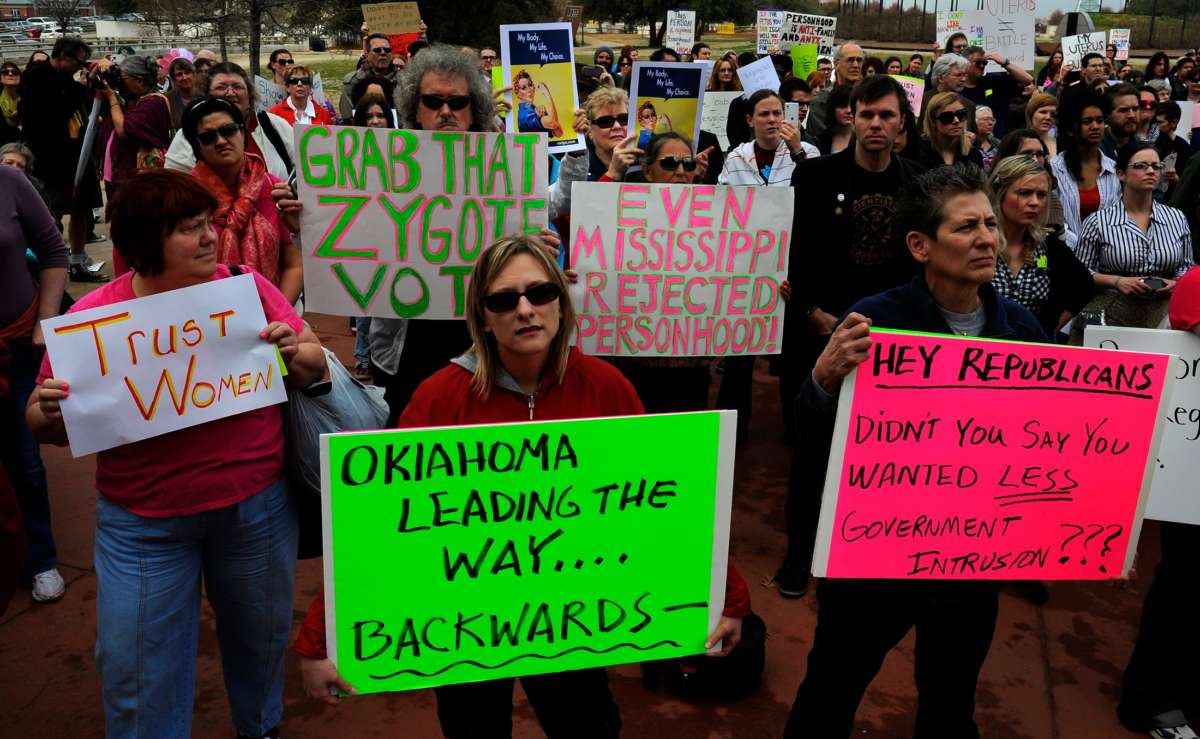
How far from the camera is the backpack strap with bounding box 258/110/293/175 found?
13.3 feet

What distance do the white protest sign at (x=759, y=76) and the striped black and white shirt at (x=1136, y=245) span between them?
4205mm

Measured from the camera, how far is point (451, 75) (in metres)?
3.53

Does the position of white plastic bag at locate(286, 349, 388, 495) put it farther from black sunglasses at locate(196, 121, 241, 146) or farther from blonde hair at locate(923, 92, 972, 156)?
blonde hair at locate(923, 92, 972, 156)

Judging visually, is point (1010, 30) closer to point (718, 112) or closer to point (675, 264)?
point (718, 112)

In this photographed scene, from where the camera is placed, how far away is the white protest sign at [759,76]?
850cm

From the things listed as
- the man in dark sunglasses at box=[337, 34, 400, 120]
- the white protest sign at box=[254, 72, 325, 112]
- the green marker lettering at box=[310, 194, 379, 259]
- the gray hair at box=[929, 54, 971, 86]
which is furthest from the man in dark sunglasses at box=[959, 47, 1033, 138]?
the green marker lettering at box=[310, 194, 379, 259]

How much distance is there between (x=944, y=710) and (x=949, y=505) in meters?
0.63

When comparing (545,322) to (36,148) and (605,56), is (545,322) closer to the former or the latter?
(36,148)

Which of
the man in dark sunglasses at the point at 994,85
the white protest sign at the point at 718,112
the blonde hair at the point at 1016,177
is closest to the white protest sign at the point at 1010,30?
the man in dark sunglasses at the point at 994,85

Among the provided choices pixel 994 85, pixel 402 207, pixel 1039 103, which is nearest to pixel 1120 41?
pixel 994 85

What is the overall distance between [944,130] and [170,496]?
4665 millimetres

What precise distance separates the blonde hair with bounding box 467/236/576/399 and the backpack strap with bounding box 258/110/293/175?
6.83 feet

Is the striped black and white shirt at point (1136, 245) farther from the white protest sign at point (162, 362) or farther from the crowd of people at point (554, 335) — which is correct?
the white protest sign at point (162, 362)

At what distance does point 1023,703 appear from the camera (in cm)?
350
